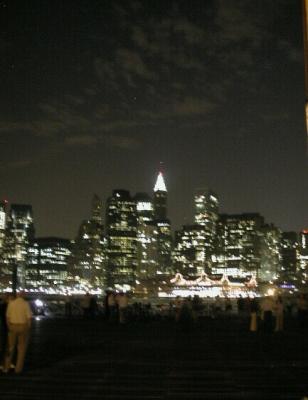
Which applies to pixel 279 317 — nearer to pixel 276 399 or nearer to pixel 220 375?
pixel 220 375

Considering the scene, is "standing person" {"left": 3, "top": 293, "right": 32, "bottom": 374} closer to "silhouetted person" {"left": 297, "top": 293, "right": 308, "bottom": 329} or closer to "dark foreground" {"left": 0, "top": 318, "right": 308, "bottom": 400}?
"dark foreground" {"left": 0, "top": 318, "right": 308, "bottom": 400}

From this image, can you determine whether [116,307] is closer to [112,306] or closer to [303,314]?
[112,306]

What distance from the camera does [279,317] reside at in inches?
1007

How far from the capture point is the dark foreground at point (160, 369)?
403 inches

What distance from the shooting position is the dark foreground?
1024cm

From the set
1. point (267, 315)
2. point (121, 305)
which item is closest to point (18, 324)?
point (267, 315)

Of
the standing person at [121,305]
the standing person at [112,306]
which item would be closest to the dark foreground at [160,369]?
the standing person at [121,305]

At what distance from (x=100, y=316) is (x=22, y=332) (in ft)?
80.8

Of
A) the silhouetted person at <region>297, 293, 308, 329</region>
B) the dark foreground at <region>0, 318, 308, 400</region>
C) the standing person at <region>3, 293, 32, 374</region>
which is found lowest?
the dark foreground at <region>0, 318, 308, 400</region>

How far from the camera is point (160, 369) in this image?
43.3 ft

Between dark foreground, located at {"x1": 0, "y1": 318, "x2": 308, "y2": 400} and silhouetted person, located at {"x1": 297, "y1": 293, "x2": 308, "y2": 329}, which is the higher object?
silhouetted person, located at {"x1": 297, "y1": 293, "x2": 308, "y2": 329}

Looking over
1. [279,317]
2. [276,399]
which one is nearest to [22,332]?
[276,399]

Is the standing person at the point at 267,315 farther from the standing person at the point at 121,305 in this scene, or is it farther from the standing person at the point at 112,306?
the standing person at the point at 112,306

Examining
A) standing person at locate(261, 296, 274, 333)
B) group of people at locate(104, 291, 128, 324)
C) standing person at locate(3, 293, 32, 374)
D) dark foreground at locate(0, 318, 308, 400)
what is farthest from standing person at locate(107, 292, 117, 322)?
standing person at locate(3, 293, 32, 374)
